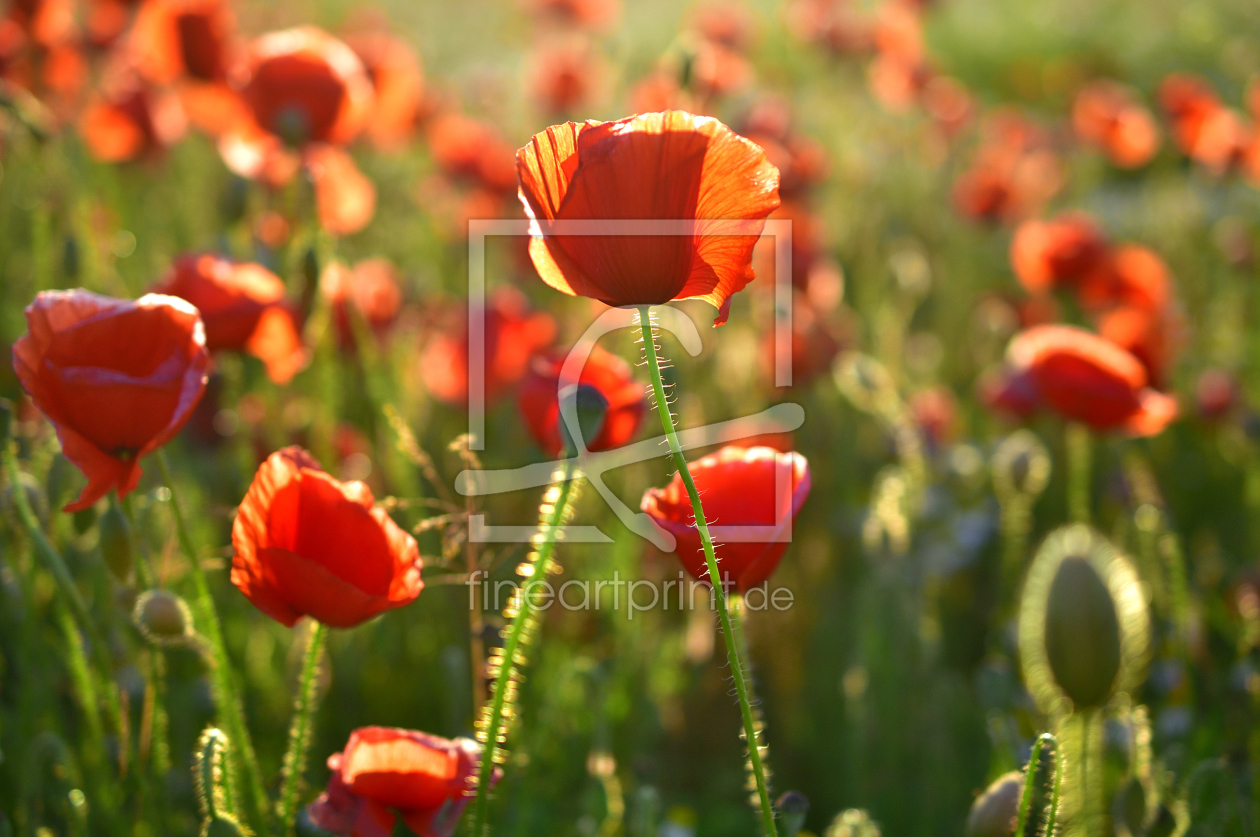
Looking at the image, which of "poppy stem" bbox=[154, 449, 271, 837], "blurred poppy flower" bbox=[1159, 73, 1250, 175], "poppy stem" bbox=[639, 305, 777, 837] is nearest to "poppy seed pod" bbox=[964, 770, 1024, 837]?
"poppy stem" bbox=[639, 305, 777, 837]

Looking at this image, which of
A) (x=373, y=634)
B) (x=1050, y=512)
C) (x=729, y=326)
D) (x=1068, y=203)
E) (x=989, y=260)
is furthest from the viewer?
(x=1068, y=203)

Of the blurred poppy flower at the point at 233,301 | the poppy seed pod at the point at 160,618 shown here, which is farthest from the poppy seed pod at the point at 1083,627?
the blurred poppy flower at the point at 233,301

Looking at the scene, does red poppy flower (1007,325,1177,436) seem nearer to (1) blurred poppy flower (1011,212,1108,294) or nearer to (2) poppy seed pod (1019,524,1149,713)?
(2) poppy seed pod (1019,524,1149,713)

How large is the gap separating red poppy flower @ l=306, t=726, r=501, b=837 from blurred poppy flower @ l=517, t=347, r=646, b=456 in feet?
0.90

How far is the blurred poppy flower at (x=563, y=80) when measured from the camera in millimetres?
3285

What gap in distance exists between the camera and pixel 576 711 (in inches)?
56.0

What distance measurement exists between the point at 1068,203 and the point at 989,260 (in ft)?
2.18

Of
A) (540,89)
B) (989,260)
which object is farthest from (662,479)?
(989,260)

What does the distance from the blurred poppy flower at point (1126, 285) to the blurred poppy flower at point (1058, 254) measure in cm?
2

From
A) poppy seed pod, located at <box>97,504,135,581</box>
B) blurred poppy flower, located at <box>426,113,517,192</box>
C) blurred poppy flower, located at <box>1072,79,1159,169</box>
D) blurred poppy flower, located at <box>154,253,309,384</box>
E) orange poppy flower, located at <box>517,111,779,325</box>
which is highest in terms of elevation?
blurred poppy flower, located at <box>1072,79,1159,169</box>

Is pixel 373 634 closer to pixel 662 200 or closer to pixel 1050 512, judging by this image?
pixel 662 200

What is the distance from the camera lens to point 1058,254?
227 cm

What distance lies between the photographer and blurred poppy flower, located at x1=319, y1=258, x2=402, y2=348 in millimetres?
1613

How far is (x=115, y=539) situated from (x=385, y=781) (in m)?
0.38
